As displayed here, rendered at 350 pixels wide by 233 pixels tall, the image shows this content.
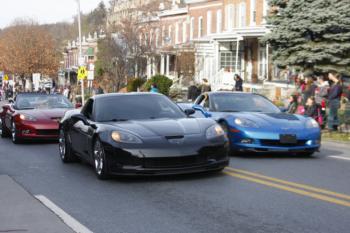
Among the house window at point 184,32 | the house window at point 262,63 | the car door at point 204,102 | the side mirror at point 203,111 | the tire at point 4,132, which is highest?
the house window at point 184,32

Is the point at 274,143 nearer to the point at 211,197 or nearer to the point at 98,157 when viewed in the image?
the point at 98,157

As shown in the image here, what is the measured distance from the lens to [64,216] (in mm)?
7043

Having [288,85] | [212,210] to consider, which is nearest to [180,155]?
[212,210]

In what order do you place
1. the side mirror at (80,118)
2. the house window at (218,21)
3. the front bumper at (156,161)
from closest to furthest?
the front bumper at (156,161) → the side mirror at (80,118) → the house window at (218,21)

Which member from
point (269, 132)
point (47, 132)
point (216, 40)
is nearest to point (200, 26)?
point (216, 40)

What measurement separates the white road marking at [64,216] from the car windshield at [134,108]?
2.30 metres

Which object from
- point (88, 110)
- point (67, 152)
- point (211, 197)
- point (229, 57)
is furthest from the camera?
point (229, 57)

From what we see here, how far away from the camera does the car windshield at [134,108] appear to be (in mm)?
10164

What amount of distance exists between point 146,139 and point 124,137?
35 centimetres

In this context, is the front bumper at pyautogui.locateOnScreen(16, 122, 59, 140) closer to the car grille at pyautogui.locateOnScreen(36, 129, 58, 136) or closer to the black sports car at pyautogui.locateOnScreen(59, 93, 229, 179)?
the car grille at pyautogui.locateOnScreen(36, 129, 58, 136)

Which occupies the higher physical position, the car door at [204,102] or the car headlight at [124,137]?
the car door at [204,102]

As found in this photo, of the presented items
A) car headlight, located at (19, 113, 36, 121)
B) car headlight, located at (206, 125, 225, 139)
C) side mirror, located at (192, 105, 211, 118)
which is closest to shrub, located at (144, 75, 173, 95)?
car headlight, located at (19, 113, 36, 121)

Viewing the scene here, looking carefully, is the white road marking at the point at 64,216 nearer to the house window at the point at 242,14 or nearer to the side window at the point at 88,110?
the side window at the point at 88,110

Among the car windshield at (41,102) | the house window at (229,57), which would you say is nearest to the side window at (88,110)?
the car windshield at (41,102)
